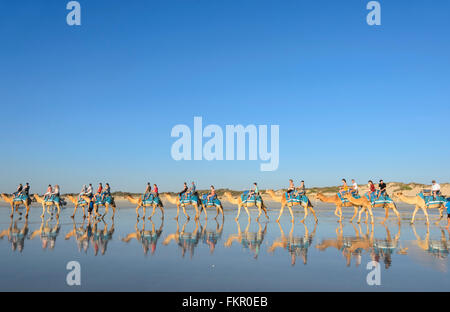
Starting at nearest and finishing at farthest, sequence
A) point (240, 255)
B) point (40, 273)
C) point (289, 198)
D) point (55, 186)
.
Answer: point (40, 273) → point (240, 255) → point (289, 198) → point (55, 186)

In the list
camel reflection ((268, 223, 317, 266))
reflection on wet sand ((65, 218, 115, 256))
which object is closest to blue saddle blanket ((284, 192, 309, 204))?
camel reflection ((268, 223, 317, 266))

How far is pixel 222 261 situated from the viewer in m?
9.85

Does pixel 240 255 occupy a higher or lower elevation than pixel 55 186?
lower

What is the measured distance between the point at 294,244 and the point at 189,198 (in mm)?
11428

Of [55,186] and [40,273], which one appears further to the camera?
[55,186]

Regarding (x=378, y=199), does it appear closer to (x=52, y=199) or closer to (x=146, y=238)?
(x=146, y=238)

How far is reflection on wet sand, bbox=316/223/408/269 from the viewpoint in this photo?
10.4 m

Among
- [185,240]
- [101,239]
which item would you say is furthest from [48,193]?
[185,240]

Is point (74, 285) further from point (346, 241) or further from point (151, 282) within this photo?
point (346, 241)

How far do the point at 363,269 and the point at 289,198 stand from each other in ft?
43.5

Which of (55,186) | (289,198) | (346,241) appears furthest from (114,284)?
(55,186)

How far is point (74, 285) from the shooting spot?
7363mm

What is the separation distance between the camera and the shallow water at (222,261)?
24.6 ft

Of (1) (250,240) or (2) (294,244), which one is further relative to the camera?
(1) (250,240)
